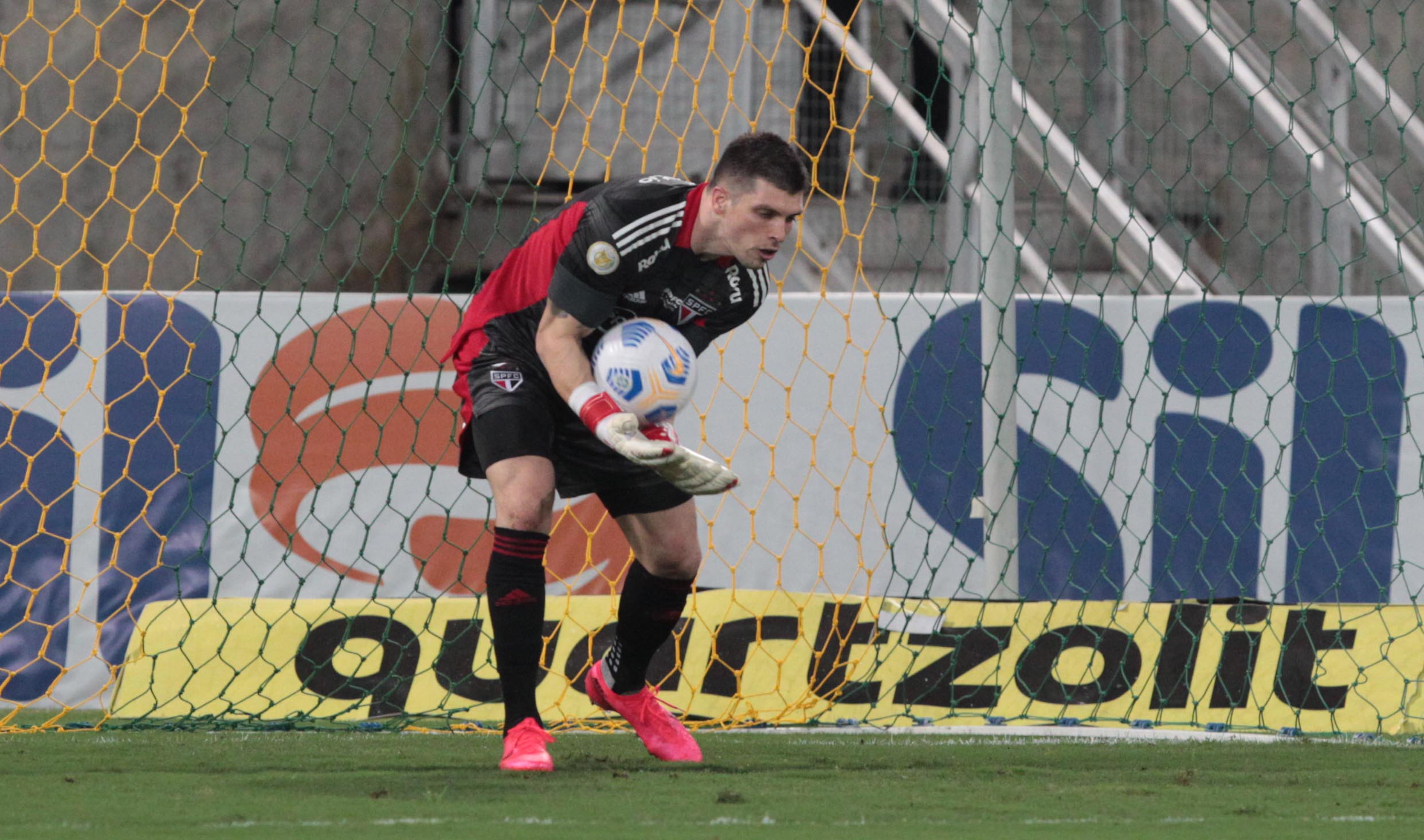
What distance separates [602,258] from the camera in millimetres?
3637

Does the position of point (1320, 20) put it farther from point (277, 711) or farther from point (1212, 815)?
point (277, 711)

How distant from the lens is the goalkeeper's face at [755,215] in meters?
3.59

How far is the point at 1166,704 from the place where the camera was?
16.3ft

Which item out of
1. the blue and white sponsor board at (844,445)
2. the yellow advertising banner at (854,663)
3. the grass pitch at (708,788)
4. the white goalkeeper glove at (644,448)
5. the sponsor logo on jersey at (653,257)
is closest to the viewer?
the grass pitch at (708,788)

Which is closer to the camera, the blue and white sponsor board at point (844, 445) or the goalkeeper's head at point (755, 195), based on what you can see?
the goalkeeper's head at point (755, 195)

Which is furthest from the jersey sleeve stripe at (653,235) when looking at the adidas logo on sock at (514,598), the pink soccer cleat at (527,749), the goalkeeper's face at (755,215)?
the pink soccer cleat at (527,749)

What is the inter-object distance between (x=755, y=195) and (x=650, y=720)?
4.40ft

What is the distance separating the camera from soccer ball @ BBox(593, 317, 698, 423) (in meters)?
3.61

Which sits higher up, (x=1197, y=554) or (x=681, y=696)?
(x=1197, y=554)

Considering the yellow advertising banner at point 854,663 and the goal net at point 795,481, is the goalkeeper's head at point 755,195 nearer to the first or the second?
the goal net at point 795,481

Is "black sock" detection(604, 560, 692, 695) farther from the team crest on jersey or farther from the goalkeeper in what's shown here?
the team crest on jersey

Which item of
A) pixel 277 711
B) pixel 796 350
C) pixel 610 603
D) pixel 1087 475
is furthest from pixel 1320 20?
pixel 277 711

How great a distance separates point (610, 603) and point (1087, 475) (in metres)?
1.74

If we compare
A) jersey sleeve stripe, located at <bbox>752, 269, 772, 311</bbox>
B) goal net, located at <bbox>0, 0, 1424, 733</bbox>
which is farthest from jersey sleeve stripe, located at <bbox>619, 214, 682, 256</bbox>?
goal net, located at <bbox>0, 0, 1424, 733</bbox>
